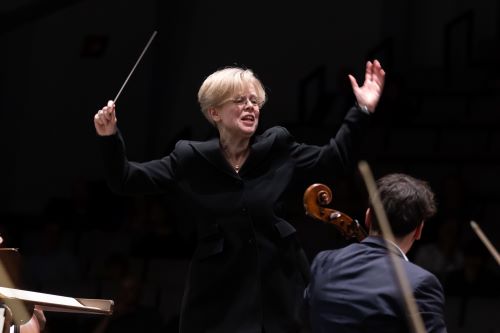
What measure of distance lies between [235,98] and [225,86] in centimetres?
4

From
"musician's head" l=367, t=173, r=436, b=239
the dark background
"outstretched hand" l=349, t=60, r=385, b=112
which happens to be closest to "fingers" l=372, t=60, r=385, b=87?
"outstretched hand" l=349, t=60, r=385, b=112

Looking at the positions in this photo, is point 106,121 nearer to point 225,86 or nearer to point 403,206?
point 225,86

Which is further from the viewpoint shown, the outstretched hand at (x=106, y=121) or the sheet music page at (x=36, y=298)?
the outstretched hand at (x=106, y=121)

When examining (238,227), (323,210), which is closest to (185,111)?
(238,227)

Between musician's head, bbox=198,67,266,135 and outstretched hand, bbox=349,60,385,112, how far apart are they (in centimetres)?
26

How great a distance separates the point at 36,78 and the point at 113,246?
1.62m

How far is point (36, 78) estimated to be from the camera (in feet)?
25.1

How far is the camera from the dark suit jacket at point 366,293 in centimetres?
239

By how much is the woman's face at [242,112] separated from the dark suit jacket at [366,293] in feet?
2.03

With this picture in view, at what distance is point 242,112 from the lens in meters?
3.08

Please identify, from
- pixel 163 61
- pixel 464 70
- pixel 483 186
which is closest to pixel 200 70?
pixel 163 61

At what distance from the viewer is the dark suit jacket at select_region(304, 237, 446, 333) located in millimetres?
2391

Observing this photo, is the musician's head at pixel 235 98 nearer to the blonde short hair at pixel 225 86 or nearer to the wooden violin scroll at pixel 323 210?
the blonde short hair at pixel 225 86

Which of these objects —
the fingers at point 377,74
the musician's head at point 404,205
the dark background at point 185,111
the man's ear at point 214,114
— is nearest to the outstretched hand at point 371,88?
the fingers at point 377,74
